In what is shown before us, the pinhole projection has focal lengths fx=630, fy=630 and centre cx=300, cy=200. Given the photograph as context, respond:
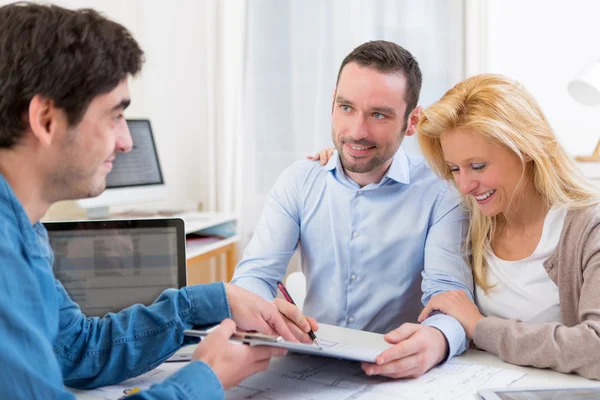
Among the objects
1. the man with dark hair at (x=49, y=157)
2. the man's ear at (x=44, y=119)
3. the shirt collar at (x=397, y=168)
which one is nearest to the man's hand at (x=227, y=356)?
the man with dark hair at (x=49, y=157)

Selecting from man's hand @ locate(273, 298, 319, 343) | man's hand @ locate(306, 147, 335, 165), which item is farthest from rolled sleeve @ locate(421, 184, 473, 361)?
man's hand @ locate(306, 147, 335, 165)

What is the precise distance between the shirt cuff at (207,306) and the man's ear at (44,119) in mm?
398

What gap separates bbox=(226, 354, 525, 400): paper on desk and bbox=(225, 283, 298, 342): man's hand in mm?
70

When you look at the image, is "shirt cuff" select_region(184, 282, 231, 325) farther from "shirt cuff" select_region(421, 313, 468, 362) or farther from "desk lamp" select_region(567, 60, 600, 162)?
"desk lamp" select_region(567, 60, 600, 162)

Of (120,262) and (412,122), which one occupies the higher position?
(412,122)

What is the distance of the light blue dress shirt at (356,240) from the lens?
65.8 inches

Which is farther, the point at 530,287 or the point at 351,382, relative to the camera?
the point at 530,287

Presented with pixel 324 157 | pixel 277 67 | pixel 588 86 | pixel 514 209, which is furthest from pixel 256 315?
pixel 277 67

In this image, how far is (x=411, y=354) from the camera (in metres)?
1.10

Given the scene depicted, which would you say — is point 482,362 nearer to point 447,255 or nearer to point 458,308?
point 458,308

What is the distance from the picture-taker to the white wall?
2.93 m

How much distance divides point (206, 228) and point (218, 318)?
1.91m

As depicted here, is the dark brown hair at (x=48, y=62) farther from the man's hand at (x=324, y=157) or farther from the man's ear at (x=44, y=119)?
the man's hand at (x=324, y=157)

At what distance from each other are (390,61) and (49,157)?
40.7 inches
